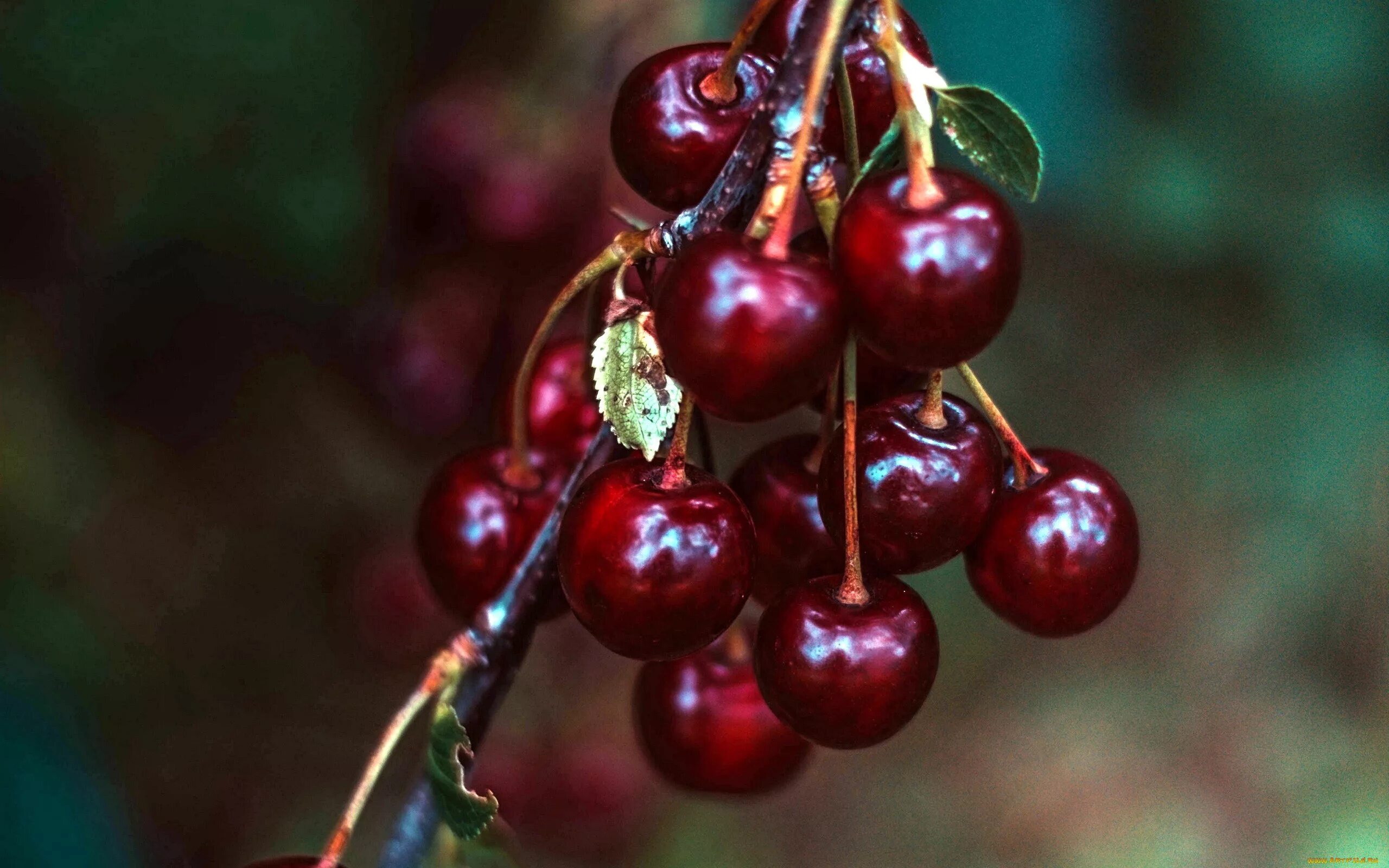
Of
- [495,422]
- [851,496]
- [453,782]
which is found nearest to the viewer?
[851,496]

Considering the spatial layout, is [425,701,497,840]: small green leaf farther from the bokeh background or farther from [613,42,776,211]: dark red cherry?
the bokeh background

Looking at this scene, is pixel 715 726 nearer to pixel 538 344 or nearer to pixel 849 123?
pixel 538 344

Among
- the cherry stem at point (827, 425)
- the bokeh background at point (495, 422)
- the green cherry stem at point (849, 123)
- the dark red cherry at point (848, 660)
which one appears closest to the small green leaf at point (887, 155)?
the green cherry stem at point (849, 123)

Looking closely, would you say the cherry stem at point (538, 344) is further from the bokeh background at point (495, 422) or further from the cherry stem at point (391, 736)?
the bokeh background at point (495, 422)

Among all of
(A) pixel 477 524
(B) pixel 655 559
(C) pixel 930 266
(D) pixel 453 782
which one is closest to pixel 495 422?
(A) pixel 477 524

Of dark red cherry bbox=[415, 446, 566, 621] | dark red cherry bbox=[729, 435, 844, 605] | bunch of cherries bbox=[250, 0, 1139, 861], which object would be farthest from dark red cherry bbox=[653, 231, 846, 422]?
dark red cherry bbox=[415, 446, 566, 621]

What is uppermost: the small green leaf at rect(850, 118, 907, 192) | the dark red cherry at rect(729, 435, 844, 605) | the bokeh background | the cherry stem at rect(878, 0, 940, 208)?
the cherry stem at rect(878, 0, 940, 208)
